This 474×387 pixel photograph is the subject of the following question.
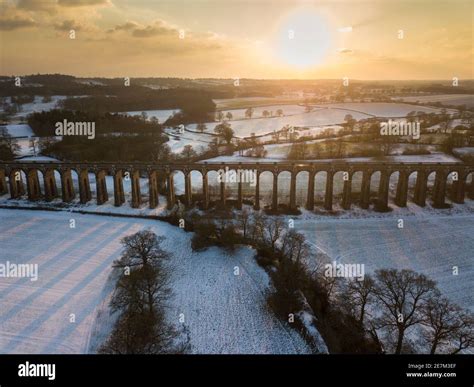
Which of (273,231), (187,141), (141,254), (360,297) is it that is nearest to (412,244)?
(360,297)

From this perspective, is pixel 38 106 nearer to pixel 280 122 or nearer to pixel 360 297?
pixel 280 122

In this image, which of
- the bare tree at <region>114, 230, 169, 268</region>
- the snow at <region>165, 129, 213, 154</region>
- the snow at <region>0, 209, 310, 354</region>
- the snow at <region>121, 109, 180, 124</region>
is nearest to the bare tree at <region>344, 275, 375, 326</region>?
the snow at <region>0, 209, 310, 354</region>

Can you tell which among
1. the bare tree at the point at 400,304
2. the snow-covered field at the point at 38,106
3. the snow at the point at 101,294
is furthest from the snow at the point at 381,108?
the snow-covered field at the point at 38,106

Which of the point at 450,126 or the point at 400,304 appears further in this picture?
the point at 450,126

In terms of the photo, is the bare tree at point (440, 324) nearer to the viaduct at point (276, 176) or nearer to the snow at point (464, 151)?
the viaduct at point (276, 176)

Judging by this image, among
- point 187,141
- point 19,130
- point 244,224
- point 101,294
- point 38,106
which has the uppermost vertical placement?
point 38,106

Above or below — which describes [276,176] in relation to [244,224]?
above

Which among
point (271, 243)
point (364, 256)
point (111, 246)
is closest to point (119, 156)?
point (111, 246)
